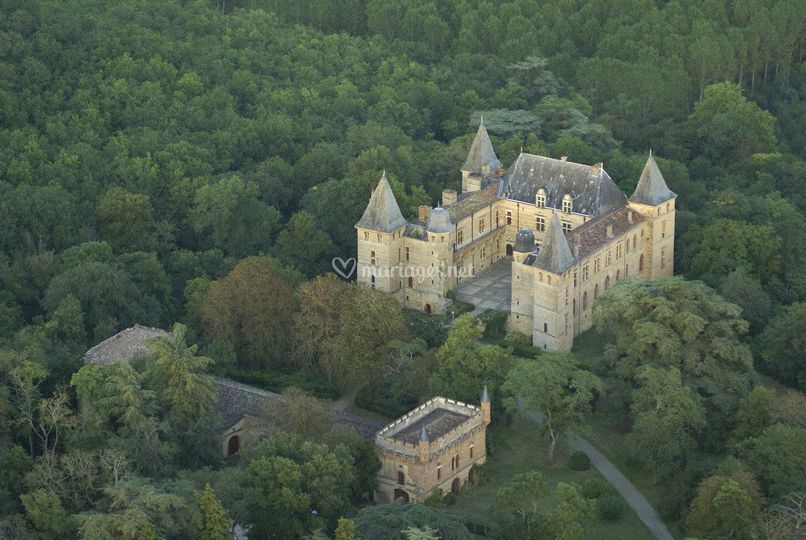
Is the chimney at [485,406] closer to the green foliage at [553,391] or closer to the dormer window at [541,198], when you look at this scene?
the green foliage at [553,391]

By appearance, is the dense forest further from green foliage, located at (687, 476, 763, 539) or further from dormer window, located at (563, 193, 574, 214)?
dormer window, located at (563, 193, 574, 214)

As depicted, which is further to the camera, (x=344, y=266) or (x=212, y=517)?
(x=344, y=266)

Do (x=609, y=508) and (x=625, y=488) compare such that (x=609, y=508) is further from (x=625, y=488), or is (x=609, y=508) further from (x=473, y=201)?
(x=473, y=201)

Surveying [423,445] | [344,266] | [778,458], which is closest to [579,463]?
[423,445]

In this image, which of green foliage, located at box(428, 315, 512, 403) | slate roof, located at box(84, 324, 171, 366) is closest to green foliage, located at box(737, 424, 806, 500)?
green foliage, located at box(428, 315, 512, 403)

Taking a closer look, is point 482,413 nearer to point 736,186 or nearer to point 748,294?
point 748,294
